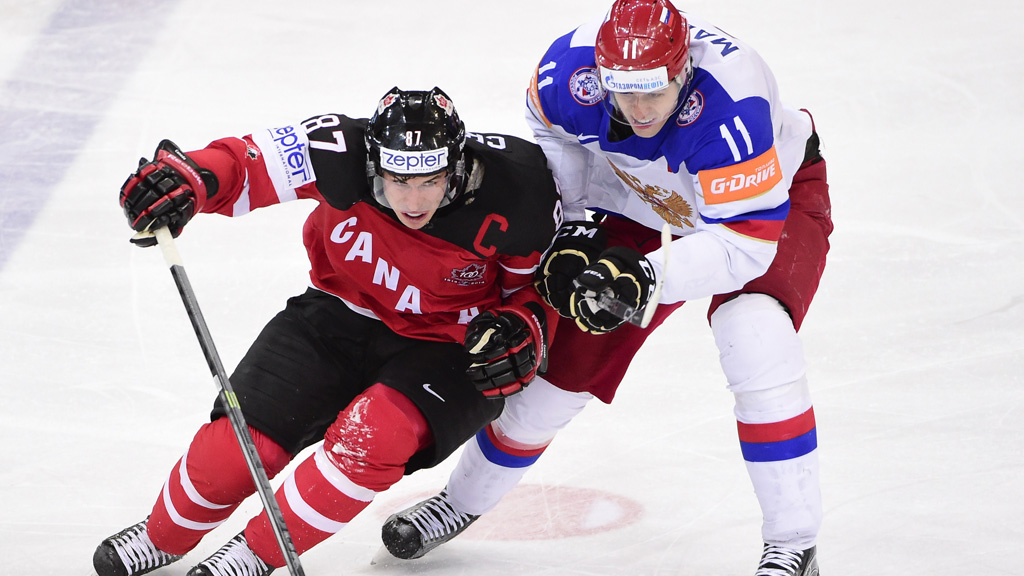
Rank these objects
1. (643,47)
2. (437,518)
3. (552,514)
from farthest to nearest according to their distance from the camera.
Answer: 1. (552,514)
2. (437,518)
3. (643,47)

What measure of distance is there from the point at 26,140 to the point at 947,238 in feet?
13.4

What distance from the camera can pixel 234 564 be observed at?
8.96 ft

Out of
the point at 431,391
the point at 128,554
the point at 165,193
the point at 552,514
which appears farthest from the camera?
the point at 552,514

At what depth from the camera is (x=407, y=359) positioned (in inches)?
112

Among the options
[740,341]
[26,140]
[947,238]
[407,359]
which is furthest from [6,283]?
[947,238]

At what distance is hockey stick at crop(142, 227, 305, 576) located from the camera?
8.43ft

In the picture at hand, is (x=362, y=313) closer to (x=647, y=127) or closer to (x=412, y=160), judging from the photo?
(x=412, y=160)

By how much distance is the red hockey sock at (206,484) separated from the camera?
2.69 metres

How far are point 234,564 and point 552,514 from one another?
1.07 m

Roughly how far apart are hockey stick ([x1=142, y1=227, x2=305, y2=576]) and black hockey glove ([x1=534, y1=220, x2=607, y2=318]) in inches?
31.5

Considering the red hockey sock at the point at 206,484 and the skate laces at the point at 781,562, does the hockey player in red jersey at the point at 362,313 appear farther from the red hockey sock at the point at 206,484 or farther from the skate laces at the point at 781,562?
the skate laces at the point at 781,562

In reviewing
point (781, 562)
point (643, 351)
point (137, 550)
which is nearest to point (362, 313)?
point (137, 550)

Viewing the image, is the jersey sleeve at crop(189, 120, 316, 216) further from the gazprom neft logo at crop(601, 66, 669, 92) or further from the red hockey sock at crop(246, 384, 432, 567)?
the gazprom neft logo at crop(601, 66, 669, 92)

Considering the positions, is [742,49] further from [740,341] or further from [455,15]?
[455,15]
